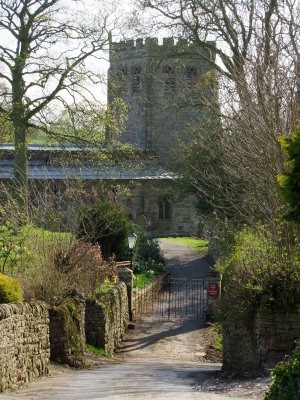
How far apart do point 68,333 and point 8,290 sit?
3538mm

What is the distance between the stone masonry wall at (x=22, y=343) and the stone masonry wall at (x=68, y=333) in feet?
3.55

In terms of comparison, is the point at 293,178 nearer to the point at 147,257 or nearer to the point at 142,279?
the point at 142,279

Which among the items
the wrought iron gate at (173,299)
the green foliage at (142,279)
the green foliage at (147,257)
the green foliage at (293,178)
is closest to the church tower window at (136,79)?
the green foliage at (147,257)

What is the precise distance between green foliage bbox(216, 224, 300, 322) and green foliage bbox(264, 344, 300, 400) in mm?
6024

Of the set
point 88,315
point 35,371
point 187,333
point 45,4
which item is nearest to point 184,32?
point 45,4

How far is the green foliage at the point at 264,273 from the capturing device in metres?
16.5

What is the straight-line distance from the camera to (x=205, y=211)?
120 feet

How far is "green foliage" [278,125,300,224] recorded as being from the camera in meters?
9.12

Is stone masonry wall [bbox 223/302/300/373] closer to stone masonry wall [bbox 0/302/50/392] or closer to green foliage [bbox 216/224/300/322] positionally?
green foliage [bbox 216/224/300/322]

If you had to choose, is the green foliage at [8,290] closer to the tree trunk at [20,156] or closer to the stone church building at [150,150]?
the tree trunk at [20,156]

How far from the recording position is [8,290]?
1509 cm

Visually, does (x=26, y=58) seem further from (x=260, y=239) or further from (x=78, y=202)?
(x=260, y=239)

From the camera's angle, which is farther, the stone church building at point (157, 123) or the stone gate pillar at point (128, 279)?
the stone church building at point (157, 123)


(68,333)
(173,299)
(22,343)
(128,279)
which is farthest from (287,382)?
(173,299)
